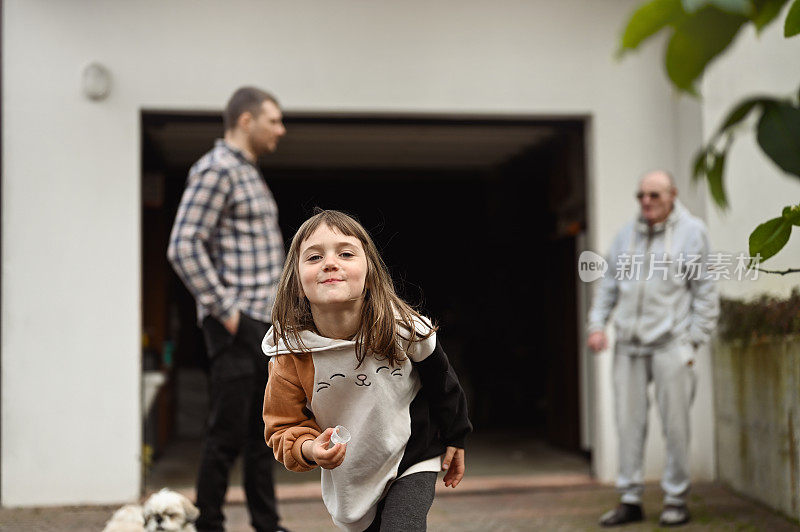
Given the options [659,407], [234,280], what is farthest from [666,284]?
[234,280]

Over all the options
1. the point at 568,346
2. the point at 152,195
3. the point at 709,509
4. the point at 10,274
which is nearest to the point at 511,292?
the point at 568,346

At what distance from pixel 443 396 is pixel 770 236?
202cm

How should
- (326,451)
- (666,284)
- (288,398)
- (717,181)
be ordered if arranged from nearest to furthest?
(717,181) → (326,451) → (288,398) → (666,284)

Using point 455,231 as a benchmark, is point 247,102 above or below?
above

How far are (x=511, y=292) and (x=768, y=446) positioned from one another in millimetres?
5924

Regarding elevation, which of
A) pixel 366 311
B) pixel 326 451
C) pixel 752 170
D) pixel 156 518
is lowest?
pixel 156 518

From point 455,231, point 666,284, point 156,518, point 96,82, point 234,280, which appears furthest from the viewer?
point 455,231

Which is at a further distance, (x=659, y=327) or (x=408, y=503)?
(x=659, y=327)

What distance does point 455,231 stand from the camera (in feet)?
41.4

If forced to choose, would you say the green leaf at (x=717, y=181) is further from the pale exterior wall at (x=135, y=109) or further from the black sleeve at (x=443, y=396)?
the pale exterior wall at (x=135, y=109)

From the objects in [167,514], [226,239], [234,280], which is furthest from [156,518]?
[226,239]

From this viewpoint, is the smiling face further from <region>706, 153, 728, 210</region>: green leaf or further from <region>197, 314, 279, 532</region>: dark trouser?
<region>706, 153, 728, 210</region>: green leaf

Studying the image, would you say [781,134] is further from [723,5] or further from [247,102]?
[247,102]

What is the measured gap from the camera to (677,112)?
23.6 ft
